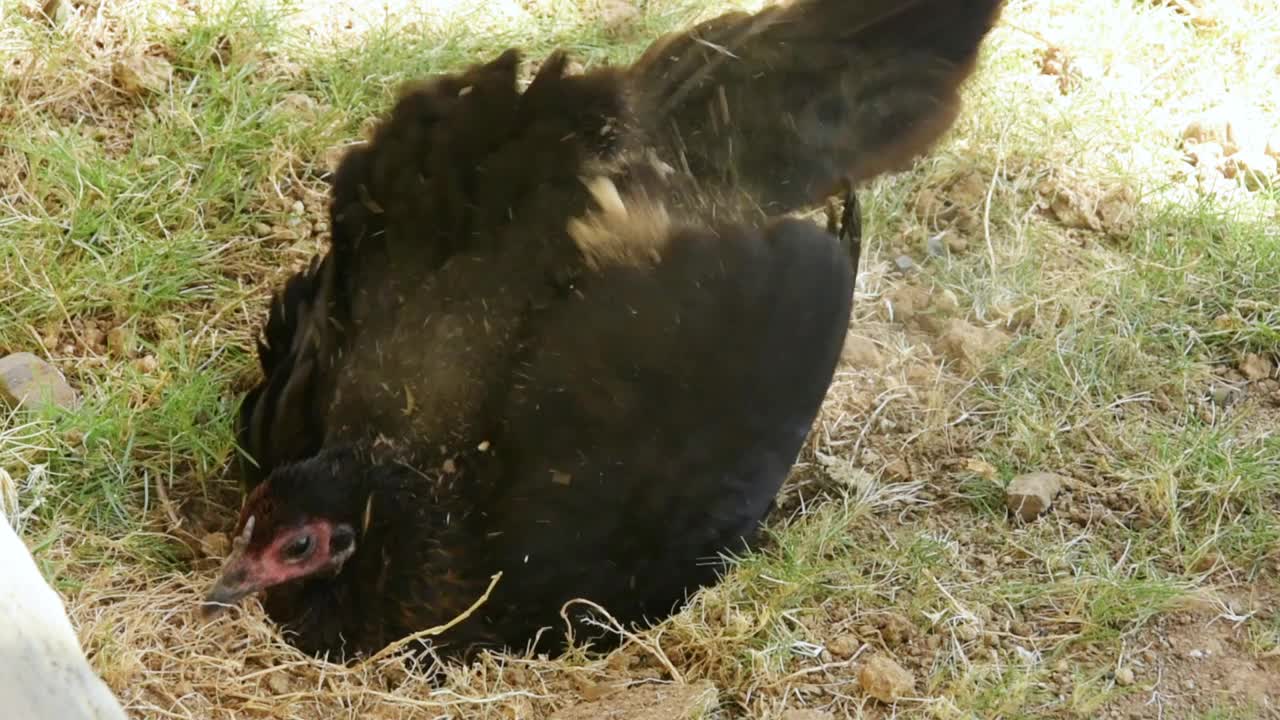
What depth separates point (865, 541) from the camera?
283 cm

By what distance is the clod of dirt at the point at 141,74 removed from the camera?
341cm

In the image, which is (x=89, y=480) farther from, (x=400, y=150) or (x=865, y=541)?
(x=865, y=541)

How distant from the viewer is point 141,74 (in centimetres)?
341

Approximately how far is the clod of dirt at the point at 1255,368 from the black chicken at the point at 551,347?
3.45ft

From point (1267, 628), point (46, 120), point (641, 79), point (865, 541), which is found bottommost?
point (1267, 628)

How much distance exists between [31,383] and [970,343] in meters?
2.16

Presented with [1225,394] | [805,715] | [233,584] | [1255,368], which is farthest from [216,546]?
[1255,368]

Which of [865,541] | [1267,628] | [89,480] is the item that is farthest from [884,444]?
[89,480]

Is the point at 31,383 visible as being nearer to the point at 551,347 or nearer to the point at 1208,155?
the point at 551,347

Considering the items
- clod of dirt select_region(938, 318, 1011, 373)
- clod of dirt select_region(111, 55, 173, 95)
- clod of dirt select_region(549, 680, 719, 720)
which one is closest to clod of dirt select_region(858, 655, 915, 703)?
clod of dirt select_region(549, 680, 719, 720)

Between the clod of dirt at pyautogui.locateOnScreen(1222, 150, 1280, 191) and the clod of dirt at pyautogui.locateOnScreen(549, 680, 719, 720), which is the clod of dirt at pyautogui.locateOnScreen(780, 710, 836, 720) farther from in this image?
the clod of dirt at pyautogui.locateOnScreen(1222, 150, 1280, 191)

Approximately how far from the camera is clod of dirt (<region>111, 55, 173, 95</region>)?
3.41 m

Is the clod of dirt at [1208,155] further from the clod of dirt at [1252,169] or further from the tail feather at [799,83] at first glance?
the tail feather at [799,83]

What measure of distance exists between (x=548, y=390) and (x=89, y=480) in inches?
39.3
